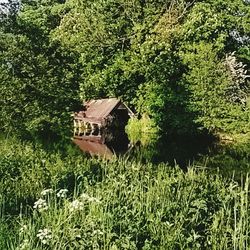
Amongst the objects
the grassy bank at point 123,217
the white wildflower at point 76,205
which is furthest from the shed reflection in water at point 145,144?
the white wildflower at point 76,205

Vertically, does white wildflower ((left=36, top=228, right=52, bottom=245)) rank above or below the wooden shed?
above

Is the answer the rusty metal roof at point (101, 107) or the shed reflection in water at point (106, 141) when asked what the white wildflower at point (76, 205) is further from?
the rusty metal roof at point (101, 107)

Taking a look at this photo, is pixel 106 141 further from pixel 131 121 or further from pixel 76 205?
pixel 76 205

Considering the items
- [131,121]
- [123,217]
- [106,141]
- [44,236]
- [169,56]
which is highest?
[169,56]

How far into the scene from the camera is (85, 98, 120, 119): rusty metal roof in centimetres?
3675

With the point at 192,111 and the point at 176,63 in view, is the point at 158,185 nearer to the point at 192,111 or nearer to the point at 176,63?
the point at 192,111

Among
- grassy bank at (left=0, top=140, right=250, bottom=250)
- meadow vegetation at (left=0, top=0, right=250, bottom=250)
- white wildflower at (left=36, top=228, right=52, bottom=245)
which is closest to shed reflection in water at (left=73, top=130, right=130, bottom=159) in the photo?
meadow vegetation at (left=0, top=0, right=250, bottom=250)

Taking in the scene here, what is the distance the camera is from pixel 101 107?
38.1 meters

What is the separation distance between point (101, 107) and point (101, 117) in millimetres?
1560

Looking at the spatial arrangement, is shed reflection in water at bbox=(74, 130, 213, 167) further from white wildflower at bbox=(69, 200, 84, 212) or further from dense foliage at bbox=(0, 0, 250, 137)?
white wildflower at bbox=(69, 200, 84, 212)

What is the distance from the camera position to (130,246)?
582cm

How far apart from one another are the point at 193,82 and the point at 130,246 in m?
29.6

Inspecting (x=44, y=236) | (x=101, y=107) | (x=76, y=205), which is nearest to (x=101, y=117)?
(x=101, y=107)

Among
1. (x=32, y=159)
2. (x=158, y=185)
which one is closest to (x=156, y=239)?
(x=158, y=185)
